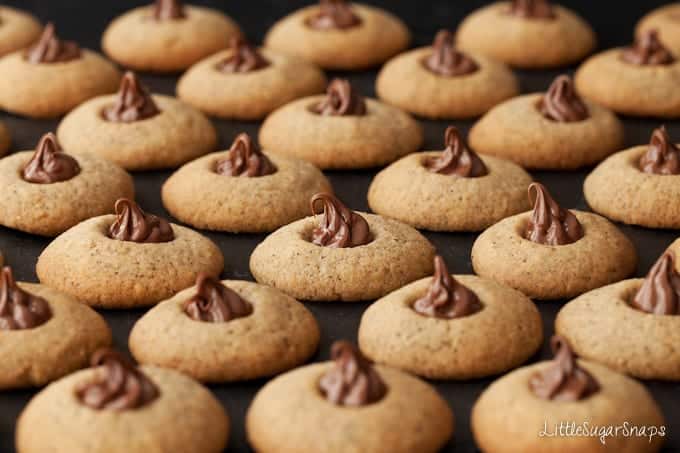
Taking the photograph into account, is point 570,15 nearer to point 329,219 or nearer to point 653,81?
point 653,81

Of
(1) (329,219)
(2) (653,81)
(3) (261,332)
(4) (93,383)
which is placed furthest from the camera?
(2) (653,81)

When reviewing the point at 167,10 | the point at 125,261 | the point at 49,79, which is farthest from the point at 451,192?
the point at 167,10

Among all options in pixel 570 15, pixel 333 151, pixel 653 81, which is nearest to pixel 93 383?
pixel 333 151

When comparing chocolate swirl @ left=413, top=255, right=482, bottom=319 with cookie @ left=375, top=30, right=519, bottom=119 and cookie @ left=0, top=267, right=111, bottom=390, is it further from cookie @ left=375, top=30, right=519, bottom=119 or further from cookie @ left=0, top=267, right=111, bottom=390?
cookie @ left=375, top=30, right=519, bottom=119

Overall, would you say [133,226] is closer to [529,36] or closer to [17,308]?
[17,308]

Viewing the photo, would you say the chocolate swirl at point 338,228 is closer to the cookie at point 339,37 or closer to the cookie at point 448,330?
the cookie at point 448,330

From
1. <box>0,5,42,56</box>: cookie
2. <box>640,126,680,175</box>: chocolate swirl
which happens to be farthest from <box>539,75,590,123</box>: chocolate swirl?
<box>0,5,42,56</box>: cookie

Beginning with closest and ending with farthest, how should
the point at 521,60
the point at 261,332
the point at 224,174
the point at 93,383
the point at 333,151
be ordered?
the point at 93,383
the point at 261,332
the point at 224,174
the point at 333,151
the point at 521,60
